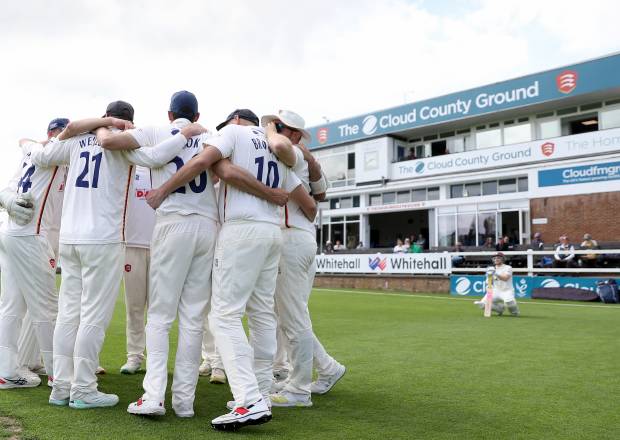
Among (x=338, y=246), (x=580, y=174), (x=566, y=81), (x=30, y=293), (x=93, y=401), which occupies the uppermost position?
(x=566, y=81)

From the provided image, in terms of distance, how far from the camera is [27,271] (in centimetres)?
448

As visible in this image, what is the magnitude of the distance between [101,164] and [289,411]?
2298 mm

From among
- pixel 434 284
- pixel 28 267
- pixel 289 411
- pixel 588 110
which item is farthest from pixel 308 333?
pixel 588 110

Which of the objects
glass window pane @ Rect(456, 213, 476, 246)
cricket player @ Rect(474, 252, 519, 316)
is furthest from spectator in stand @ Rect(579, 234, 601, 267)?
glass window pane @ Rect(456, 213, 476, 246)

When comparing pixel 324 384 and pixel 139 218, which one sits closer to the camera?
pixel 324 384

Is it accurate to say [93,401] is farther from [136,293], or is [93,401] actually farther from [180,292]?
[136,293]

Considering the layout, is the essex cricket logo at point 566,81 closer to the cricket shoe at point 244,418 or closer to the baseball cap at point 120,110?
the baseball cap at point 120,110

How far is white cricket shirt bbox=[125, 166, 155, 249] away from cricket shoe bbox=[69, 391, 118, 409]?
1.78 metres

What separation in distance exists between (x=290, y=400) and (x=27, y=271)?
240 centimetres

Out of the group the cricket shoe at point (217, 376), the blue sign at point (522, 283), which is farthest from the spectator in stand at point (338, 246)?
the cricket shoe at point (217, 376)

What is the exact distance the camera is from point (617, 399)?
173 inches

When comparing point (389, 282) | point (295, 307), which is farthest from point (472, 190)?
point (295, 307)

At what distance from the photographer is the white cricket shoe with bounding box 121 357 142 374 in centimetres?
530

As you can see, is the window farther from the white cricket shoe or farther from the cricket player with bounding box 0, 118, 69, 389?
the cricket player with bounding box 0, 118, 69, 389
